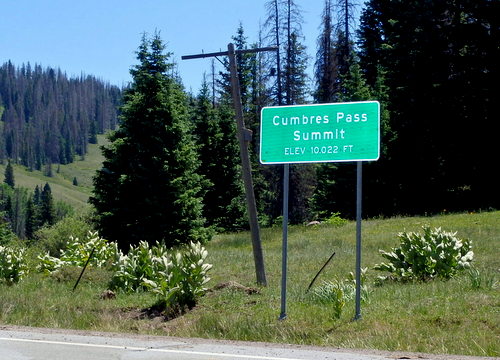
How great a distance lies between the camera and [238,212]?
4812 centimetres

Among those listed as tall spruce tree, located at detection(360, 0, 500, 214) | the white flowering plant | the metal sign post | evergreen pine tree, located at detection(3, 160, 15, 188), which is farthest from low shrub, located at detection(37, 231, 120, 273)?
evergreen pine tree, located at detection(3, 160, 15, 188)

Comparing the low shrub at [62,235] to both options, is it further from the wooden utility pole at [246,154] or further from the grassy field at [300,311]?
the wooden utility pole at [246,154]

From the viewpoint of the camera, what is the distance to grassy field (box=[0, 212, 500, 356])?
890 centimetres

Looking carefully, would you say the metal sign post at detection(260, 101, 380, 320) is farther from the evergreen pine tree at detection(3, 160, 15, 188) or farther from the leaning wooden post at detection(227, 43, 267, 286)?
the evergreen pine tree at detection(3, 160, 15, 188)

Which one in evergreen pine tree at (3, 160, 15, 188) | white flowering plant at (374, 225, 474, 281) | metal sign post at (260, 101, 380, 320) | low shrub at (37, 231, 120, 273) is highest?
evergreen pine tree at (3, 160, 15, 188)

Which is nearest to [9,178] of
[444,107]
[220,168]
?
[220,168]

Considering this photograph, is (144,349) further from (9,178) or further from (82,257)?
(9,178)

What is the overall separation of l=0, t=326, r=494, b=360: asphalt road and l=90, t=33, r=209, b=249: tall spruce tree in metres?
22.6

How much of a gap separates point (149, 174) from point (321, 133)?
2378 centimetres

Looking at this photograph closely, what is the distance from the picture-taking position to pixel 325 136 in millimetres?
10383

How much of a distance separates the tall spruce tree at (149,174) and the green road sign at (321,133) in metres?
22.0

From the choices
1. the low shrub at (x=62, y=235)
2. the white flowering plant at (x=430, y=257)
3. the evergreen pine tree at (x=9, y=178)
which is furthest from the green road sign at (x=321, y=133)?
the evergreen pine tree at (x=9, y=178)

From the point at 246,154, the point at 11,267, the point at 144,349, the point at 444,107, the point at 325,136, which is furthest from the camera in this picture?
the point at 444,107

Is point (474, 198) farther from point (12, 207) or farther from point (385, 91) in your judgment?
point (12, 207)
